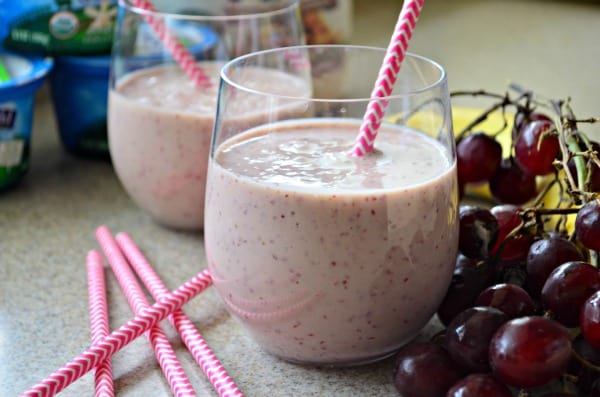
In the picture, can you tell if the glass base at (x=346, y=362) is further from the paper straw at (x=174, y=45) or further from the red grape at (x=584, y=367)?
the paper straw at (x=174, y=45)

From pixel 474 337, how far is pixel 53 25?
84cm

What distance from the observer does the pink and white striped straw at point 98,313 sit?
0.73 m

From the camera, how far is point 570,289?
0.68 metres

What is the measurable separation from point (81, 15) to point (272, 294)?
0.71 metres

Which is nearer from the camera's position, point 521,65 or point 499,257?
point 499,257

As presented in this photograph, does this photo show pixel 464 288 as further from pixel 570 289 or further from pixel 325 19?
pixel 325 19

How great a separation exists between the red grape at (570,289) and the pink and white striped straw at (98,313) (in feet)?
1.22

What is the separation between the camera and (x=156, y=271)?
38.5 inches

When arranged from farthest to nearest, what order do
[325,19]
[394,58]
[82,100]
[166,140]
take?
[325,19], [82,100], [166,140], [394,58]

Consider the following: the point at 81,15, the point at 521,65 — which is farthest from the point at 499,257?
the point at 521,65

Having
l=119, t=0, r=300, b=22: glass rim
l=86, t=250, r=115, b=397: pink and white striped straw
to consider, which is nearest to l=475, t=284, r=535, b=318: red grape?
l=86, t=250, r=115, b=397: pink and white striped straw

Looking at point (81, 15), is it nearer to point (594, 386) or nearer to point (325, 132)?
point (325, 132)

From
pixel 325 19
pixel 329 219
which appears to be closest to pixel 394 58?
pixel 329 219

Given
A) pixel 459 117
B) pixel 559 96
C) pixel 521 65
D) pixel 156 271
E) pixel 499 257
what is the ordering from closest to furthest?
pixel 499 257, pixel 156 271, pixel 459 117, pixel 559 96, pixel 521 65
